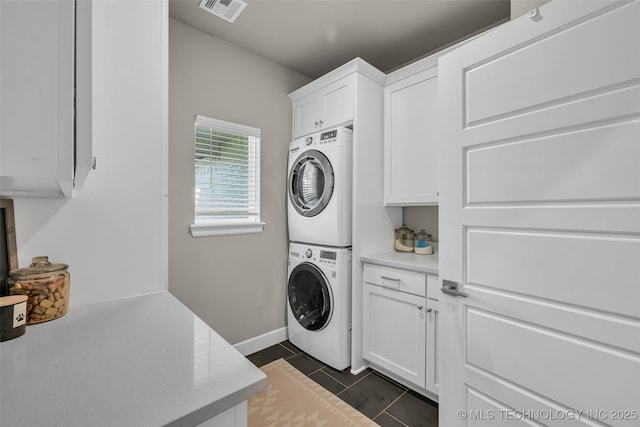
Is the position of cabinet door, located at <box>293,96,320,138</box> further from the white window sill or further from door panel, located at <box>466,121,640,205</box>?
door panel, located at <box>466,121,640,205</box>

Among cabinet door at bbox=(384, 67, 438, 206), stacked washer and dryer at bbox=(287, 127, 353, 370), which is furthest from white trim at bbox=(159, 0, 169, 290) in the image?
cabinet door at bbox=(384, 67, 438, 206)

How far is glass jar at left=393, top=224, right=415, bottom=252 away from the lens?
2.38m

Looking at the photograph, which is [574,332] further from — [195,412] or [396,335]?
[195,412]

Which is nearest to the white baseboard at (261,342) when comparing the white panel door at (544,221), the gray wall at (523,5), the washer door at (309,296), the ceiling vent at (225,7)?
the washer door at (309,296)

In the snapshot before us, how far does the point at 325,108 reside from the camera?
2430 mm

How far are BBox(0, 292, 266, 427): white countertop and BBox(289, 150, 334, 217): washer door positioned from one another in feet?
5.02

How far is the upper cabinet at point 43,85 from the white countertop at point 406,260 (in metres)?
1.78

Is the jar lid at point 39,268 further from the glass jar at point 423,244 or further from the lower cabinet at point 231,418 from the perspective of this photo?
the glass jar at point 423,244

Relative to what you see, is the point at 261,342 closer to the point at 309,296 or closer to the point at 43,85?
the point at 309,296

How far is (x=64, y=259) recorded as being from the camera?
1.05 m

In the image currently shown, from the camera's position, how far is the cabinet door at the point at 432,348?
5.75 feet

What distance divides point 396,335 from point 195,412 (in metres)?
1.73

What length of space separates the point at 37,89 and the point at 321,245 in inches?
80.4

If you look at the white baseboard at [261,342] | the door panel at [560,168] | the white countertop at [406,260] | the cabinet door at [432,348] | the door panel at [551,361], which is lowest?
the white baseboard at [261,342]
